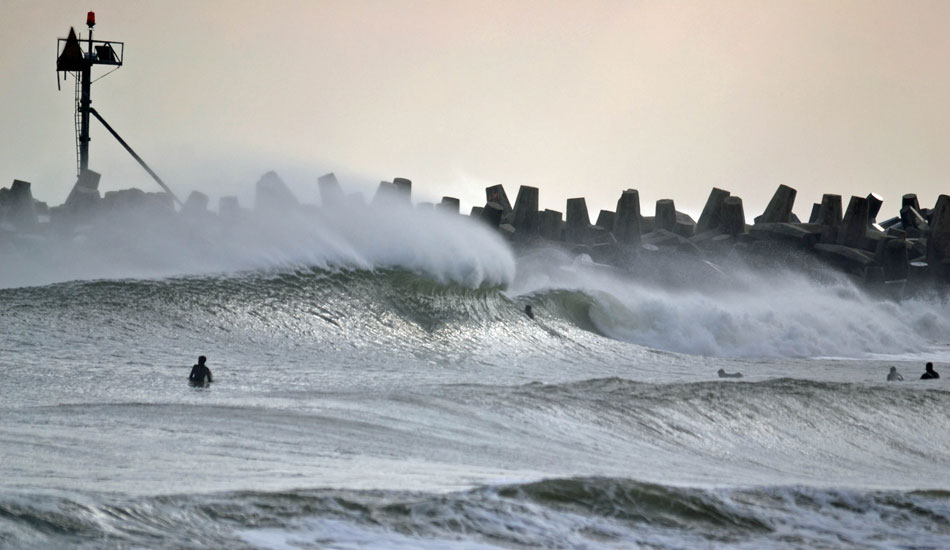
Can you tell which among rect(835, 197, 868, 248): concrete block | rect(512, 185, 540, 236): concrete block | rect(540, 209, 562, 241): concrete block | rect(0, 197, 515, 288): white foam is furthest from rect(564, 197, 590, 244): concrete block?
rect(0, 197, 515, 288): white foam

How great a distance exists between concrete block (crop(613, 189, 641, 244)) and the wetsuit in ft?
94.4

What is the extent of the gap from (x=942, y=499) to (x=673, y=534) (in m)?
2.68

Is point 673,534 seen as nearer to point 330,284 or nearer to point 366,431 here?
point 366,431

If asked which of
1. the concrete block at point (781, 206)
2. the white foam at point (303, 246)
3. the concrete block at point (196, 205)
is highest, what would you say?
the concrete block at point (781, 206)

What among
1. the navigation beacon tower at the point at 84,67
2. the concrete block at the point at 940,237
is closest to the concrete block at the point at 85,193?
the navigation beacon tower at the point at 84,67

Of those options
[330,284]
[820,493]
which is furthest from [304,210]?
[820,493]

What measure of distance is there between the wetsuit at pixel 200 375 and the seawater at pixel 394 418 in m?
0.20

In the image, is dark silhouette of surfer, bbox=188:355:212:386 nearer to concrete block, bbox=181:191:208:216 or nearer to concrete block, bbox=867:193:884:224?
concrete block, bbox=181:191:208:216

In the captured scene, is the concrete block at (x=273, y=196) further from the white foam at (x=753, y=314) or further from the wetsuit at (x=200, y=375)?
the wetsuit at (x=200, y=375)

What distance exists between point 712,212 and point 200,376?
32.8m

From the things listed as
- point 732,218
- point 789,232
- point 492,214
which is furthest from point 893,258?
point 492,214

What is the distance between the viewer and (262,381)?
13.9 metres

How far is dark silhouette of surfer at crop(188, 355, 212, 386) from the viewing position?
12961 millimetres

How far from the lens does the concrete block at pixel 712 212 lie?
4394cm
